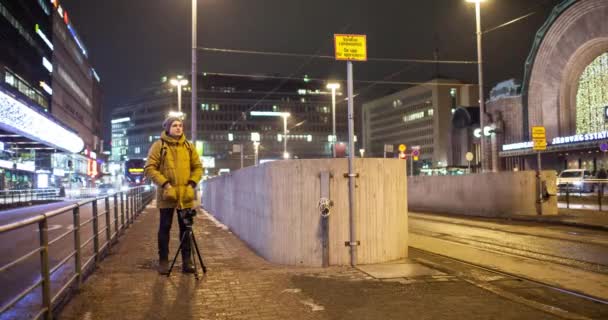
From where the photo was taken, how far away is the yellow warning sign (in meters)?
8.52

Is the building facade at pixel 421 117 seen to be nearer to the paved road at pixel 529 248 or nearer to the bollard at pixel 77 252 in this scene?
the paved road at pixel 529 248

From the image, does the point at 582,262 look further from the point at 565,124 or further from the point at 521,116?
the point at 521,116

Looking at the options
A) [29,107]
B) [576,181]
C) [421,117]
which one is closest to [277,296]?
[29,107]

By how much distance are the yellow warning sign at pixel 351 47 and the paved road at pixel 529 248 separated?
390cm

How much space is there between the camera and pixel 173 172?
7395 millimetres

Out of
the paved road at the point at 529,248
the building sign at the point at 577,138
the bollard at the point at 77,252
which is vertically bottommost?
the paved road at the point at 529,248

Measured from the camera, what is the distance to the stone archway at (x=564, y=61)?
43156 mm

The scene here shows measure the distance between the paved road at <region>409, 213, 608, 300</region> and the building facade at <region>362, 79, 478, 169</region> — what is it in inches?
3994

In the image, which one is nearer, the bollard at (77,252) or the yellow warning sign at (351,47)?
the bollard at (77,252)

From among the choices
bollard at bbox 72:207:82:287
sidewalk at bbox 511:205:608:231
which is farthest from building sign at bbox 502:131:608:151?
bollard at bbox 72:207:82:287

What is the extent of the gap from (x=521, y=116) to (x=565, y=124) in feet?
18.9

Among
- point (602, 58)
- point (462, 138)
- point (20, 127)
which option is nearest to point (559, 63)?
point (602, 58)

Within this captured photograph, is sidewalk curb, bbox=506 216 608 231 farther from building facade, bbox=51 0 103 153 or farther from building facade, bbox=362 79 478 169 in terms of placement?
building facade, bbox=362 79 478 169

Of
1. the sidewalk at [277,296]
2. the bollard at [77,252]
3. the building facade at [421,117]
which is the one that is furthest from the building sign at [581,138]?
the building facade at [421,117]
